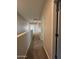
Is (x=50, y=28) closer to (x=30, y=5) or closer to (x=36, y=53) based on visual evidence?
(x=36, y=53)

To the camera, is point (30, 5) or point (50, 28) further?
point (30, 5)

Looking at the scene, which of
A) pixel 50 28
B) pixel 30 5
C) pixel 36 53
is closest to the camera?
pixel 50 28

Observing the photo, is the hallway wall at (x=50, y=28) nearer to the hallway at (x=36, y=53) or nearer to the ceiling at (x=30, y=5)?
the hallway at (x=36, y=53)

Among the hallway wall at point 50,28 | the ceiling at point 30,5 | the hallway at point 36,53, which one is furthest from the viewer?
the ceiling at point 30,5

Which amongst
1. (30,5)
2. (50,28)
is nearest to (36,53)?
(50,28)

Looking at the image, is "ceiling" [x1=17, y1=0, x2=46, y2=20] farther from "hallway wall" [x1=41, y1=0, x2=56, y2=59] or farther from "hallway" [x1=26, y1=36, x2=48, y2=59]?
"hallway" [x1=26, y1=36, x2=48, y2=59]

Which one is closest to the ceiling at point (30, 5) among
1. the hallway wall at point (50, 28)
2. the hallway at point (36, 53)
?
the hallway wall at point (50, 28)

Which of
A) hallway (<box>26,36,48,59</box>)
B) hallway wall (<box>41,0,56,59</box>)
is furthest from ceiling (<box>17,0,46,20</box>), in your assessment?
hallway (<box>26,36,48,59</box>)
